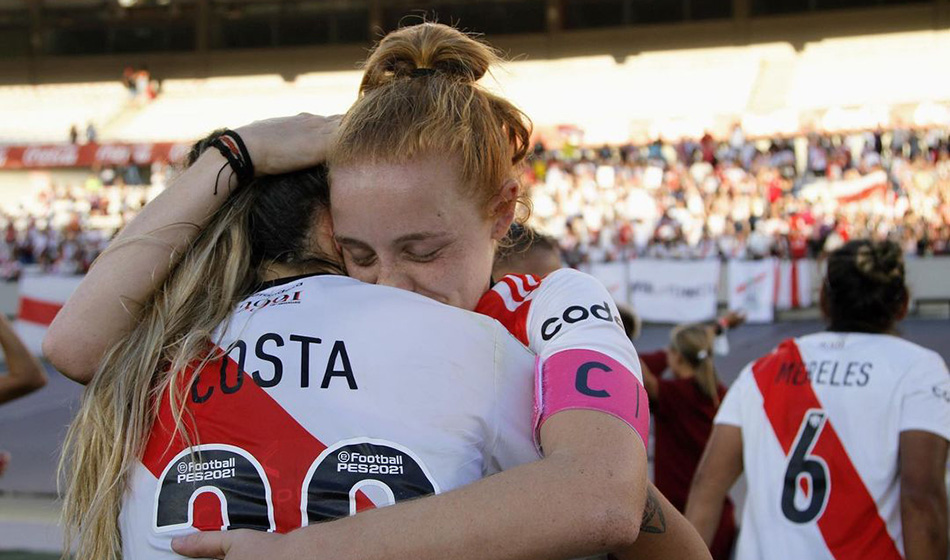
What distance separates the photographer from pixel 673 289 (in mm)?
16922

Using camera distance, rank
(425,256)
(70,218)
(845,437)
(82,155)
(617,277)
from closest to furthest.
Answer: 1. (425,256)
2. (845,437)
3. (617,277)
4. (70,218)
5. (82,155)

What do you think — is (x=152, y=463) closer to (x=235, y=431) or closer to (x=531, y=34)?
(x=235, y=431)

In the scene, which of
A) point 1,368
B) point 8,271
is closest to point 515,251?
point 1,368

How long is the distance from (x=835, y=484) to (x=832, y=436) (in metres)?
0.13

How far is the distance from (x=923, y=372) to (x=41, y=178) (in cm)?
3257

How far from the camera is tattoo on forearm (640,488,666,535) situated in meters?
1.40

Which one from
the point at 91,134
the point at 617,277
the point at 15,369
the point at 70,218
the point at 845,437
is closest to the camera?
the point at 845,437

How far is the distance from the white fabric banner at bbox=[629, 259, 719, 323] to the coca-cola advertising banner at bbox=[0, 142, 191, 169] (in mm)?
15981

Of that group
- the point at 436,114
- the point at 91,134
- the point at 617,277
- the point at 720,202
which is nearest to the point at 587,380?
the point at 436,114

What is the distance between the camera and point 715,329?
521 centimetres

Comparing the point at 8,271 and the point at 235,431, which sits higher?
the point at 235,431

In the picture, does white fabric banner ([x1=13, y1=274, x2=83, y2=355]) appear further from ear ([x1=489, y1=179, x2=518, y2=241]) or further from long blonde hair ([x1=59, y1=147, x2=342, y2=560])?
ear ([x1=489, y1=179, x2=518, y2=241])

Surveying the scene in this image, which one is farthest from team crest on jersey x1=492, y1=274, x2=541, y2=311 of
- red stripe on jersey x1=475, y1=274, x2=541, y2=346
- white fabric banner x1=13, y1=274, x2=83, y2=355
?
white fabric banner x1=13, y1=274, x2=83, y2=355

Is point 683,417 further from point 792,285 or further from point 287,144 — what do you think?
point 792,285
